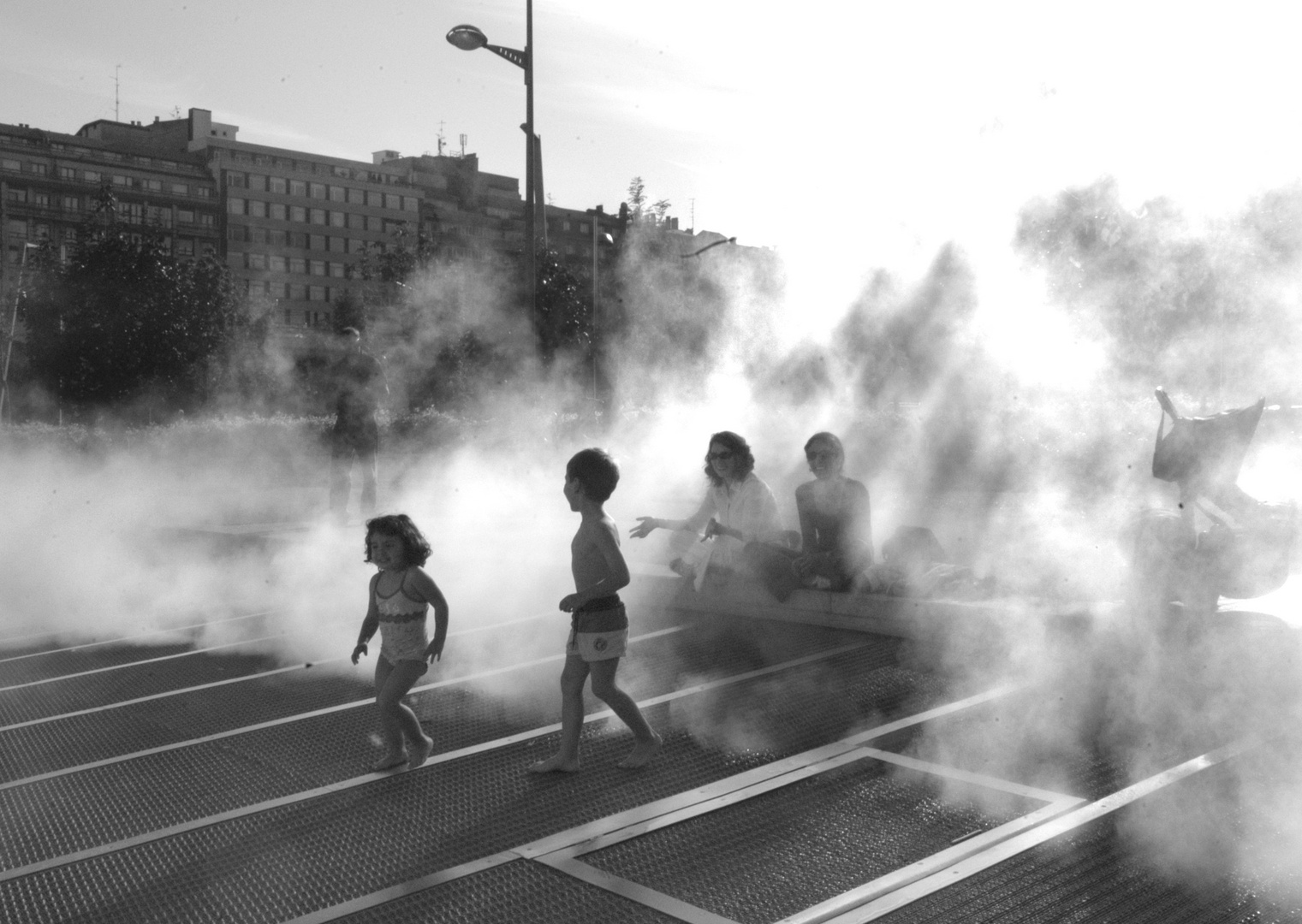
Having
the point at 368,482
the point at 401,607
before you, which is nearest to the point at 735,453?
the point at 401,607

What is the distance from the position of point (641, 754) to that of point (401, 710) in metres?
0.90

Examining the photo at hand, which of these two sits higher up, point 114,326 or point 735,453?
point 114,326

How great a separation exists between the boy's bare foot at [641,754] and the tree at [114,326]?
32.8 metres

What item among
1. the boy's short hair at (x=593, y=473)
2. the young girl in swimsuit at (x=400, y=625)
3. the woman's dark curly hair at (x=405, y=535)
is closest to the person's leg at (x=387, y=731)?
the young girl in swimsuit at (x=400, y=625)

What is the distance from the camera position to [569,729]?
4.47 metres

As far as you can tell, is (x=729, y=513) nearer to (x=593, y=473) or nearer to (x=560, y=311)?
(x=593, y=473)

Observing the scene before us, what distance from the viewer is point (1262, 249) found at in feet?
23.8

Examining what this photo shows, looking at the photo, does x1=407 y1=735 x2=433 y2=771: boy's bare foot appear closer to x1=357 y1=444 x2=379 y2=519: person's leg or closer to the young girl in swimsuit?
the young girl in swimsuit

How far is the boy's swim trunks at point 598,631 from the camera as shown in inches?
178

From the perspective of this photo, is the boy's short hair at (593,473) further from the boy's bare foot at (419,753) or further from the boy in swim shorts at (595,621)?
the boy's bare foot at (419,753)

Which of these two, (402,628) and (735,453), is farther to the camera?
(735,453)

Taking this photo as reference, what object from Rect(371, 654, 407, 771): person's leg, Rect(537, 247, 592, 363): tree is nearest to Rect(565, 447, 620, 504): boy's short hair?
Rect(371, 654, 407, 771): person's leg

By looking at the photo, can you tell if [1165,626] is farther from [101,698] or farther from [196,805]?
[101,698]

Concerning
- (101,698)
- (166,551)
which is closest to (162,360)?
(166,551)
